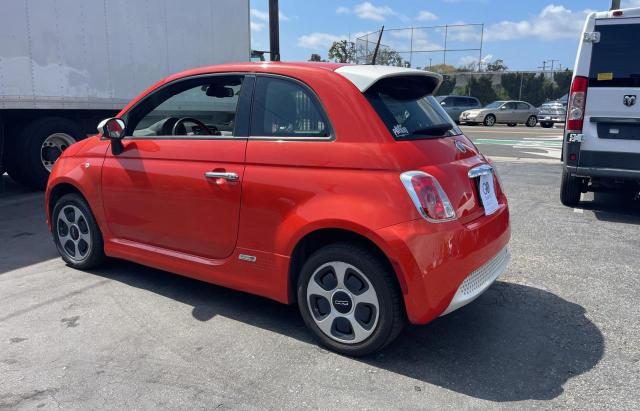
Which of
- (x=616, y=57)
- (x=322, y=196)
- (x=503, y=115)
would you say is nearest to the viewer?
(x=322, y=196)

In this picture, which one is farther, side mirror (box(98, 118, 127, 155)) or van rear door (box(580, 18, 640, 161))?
van rear door (box(580, 18, 640, 161))

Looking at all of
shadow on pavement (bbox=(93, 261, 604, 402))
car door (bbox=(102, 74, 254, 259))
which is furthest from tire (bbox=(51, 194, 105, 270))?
shadow on pavement (bbox=(93, 261, 604, 402))

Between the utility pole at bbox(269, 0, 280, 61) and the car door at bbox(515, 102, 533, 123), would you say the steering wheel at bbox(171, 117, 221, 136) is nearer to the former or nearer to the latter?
the utility pole at bbox(269, 0, 280, 61)

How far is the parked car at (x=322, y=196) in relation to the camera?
2787mm

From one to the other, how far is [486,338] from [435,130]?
4.58 feet

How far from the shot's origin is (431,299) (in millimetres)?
2752

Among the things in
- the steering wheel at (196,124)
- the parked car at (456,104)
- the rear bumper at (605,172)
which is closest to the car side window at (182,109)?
the steering wheel at (196,124)

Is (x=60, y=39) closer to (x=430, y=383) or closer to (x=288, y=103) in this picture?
(x=288, y=103)

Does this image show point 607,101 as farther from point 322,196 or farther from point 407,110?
point 322,196

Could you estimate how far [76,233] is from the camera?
173 inches

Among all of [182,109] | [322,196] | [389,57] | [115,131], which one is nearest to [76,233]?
[115,131]

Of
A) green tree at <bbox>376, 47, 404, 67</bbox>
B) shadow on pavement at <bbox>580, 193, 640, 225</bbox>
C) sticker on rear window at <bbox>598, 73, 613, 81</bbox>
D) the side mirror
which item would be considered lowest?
shadow on pavement at <bbox>580, 193, 640, 225</bbox>

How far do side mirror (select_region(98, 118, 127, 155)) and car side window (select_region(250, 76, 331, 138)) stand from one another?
48.7 inches

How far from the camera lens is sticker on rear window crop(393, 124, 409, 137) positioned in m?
2.98
